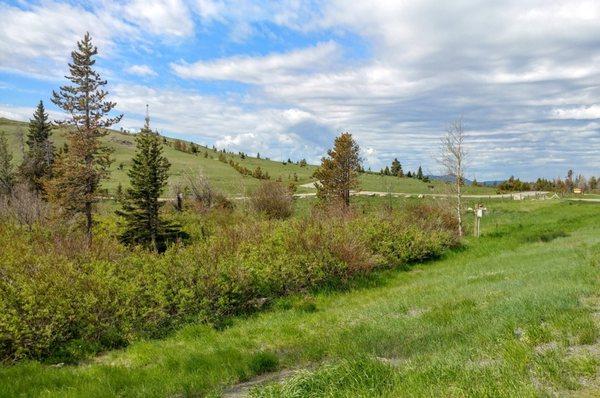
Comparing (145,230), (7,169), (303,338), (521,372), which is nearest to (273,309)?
(303,338)

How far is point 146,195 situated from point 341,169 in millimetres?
24650

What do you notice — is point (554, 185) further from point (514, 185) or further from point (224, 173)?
point (224, 173)

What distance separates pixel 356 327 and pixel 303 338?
3.98ft

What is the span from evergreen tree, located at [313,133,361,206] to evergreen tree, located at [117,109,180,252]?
73.7ft

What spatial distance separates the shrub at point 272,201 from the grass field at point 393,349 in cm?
2379

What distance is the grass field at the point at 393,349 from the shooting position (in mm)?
5000

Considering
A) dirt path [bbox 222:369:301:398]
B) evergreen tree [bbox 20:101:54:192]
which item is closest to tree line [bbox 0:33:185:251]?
evergreen tree [bbox 20:101:54:192]

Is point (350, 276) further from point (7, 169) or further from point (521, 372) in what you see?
point (7, 169)

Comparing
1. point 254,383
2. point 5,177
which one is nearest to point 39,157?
point 5,177

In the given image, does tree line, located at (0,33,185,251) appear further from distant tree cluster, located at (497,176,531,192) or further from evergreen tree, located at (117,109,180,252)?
distant tree cluster, located at (497,176,531,192)

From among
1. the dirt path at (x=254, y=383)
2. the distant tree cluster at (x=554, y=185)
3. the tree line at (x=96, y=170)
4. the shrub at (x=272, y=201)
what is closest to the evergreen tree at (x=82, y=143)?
the tree line at (x=96, y=170)

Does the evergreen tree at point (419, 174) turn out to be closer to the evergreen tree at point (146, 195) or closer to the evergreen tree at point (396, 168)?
the evergreen tree at point (396, 168)

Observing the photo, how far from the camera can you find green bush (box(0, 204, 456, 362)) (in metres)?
10.5

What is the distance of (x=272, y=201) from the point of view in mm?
39938
